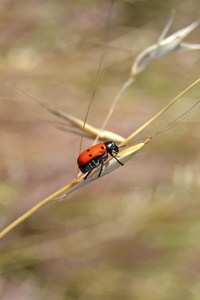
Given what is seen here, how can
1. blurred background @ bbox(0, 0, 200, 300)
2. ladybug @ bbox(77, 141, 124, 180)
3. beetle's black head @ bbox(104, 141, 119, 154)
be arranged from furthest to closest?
blurred background @ bbox(0, 0, 200, 300) < beetle's black head @ bbox(104, 141, 119, 154) < ladybug @ bbox(77, 141, 124, 180)

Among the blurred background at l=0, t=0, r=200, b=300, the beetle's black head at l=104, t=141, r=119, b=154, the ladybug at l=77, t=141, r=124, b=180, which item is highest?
the blurred background at l=0, t=0, r=200, b=300

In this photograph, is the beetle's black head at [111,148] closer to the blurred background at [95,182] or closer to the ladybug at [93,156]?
the ladybug at [93,156]

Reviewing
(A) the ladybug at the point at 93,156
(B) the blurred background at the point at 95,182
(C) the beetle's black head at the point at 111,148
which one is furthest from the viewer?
(B) the blurred background at the point at 95,182

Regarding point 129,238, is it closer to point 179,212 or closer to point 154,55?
point 179,212

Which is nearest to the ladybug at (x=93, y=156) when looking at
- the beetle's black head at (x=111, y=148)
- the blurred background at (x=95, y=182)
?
the beetle's black head at (x=111, y=148)

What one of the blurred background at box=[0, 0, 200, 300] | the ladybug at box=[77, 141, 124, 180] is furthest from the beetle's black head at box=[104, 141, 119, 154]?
the blurred background at box=[0, 0, 200, 300]

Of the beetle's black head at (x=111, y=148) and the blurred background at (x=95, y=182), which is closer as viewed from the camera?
the beetle's black head at (x=111, y=148)

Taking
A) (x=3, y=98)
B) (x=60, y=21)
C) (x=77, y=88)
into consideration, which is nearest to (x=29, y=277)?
(x=3, y=98)

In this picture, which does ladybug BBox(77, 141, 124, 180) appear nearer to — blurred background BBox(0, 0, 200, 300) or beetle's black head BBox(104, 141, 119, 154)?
beetle's black head BBox(104, 141, 119, 154)
